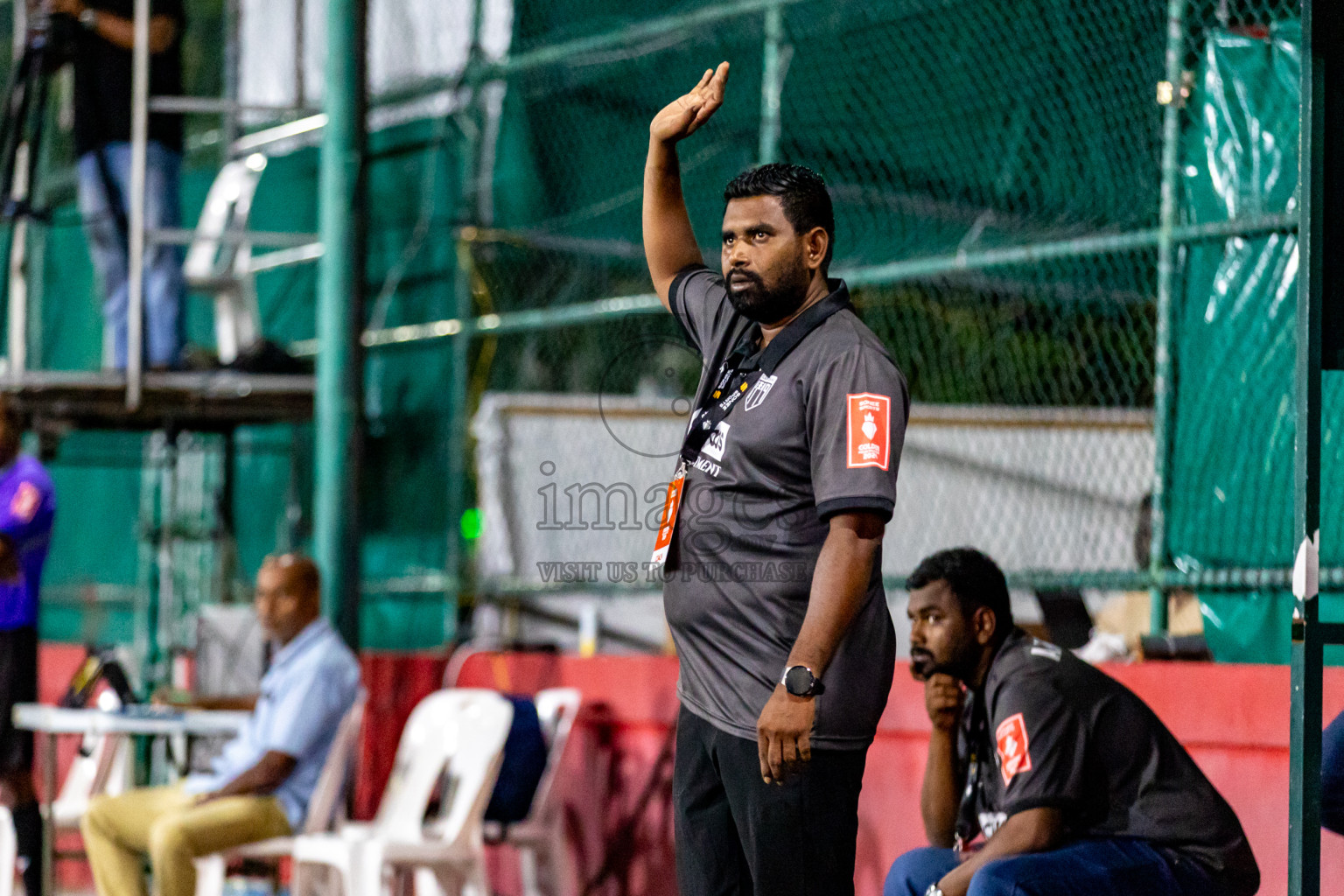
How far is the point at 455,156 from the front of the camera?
27.9ft

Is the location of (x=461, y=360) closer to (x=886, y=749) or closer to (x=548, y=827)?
(x=548, y=827)

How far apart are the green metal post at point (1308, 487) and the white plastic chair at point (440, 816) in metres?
3.36

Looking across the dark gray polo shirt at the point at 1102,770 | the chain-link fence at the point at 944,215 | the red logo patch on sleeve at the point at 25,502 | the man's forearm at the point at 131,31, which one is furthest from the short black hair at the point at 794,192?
the man's forearm at the point at 131,31

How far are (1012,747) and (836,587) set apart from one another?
1.28 meters

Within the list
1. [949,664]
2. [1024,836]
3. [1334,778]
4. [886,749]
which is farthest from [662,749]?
[1334,778]

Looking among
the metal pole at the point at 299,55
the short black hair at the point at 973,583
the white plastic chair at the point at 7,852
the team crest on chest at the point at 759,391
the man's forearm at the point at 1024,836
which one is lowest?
the white plastic chair at the point at 7,852

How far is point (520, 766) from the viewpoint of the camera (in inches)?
270

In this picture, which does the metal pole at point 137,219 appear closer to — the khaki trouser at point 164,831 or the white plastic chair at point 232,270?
the white plastic chair at point 232,270

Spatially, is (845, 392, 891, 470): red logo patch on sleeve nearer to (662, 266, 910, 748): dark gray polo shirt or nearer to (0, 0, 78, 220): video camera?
(662, 266, 910, 748): dark gray polo shirt

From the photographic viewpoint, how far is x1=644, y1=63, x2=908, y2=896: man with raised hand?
3291 mm

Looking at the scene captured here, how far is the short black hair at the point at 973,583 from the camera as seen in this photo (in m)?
4.58

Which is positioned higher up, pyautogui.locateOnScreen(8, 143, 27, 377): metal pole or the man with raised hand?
pyautogui.locateOnScreen(8, 143, 27, 377): metal pole

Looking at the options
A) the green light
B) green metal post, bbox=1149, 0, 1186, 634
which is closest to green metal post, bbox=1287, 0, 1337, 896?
green metal post, bbox=1149, 0, 1186, 634

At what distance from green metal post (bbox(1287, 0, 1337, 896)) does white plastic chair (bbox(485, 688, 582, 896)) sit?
3569mm
